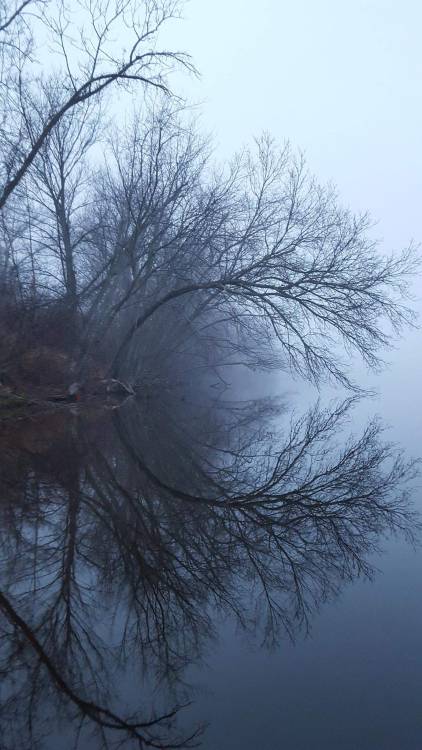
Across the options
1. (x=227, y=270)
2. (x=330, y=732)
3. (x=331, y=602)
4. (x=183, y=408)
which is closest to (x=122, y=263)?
(x=227, y=270)

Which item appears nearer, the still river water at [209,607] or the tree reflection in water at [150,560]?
the still river water at [209,607]

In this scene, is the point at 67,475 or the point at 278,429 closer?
Result: the point at 67,475

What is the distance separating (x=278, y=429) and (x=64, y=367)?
25.1ft

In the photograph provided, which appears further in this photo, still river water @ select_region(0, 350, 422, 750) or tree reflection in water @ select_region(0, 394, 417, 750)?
tree reflection in water @ select_region(0, 394, 417, 750)

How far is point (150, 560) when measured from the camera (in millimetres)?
5152

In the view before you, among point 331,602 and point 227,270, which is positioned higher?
point 227,270

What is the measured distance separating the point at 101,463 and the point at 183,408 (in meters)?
12.2

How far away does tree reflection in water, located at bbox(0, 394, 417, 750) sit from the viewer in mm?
3309

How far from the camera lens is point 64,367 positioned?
63.2ft

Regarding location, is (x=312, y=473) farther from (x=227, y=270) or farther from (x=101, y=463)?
(x=227, y=270)

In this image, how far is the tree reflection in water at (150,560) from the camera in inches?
130

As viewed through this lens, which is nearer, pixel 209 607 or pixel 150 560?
pixel 209 607

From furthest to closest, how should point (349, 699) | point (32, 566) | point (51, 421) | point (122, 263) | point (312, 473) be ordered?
point (122, 263)
point (51, 421)
point (312, 473)
point (32, 566)
point (349, 699)

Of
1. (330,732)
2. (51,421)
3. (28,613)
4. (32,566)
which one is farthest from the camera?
(51,421)
